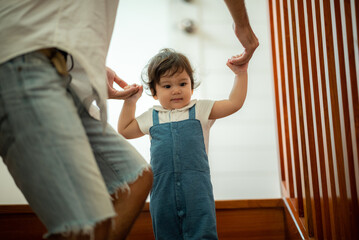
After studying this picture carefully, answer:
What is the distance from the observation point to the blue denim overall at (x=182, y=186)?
1.32 m

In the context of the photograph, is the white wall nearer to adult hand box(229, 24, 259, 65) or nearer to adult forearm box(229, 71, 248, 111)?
adult forearm box(229, 71, 248, 111)

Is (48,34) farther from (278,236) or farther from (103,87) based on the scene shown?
(278,236)

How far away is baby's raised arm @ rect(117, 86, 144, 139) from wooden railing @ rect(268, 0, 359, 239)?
0.66 m

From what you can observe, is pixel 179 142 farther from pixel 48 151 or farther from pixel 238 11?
pixel 48 151

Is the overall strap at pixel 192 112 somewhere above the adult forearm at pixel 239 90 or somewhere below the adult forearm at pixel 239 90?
below

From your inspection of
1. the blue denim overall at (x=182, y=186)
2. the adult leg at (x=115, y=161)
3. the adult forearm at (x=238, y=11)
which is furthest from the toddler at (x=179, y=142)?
the adult leg at (x=115, y=161)

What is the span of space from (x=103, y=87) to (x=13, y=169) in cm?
25

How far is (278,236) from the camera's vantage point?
6.06 ft

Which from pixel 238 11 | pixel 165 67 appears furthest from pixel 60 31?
pixel 165 67

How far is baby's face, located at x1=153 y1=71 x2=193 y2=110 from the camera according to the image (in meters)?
1.46

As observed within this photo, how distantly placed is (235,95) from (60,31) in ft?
2.68

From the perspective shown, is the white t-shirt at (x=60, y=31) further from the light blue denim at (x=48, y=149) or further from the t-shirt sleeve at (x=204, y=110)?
the t-shirt sleeve at (x=204, y=110)

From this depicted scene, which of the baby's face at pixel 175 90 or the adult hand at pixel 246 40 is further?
the baby's face at pixel 175 90

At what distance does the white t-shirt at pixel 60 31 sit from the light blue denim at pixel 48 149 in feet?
0.11
